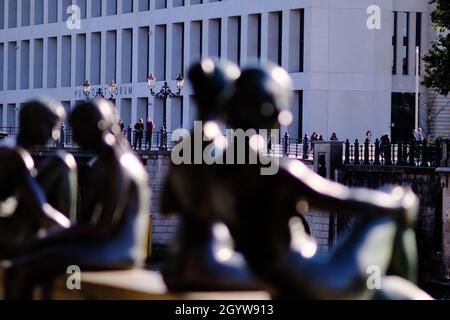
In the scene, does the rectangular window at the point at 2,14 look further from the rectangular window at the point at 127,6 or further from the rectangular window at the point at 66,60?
the rectangular window at the point at 127,6

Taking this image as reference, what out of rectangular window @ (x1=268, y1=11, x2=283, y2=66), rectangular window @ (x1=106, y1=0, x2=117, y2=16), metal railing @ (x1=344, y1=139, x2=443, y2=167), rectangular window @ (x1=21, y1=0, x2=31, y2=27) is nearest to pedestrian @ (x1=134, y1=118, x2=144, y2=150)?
metal railing @ (x1=344, y1=139, x2=443, y2=167)

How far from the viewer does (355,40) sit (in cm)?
6438

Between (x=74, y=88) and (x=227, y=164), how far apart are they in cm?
7127

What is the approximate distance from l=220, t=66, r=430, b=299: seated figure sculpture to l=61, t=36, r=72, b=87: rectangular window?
72.9m

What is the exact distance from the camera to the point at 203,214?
8.09 metres

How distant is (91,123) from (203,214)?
4.21 feet

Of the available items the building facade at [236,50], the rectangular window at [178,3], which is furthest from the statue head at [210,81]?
the rectangular window at [178,3]

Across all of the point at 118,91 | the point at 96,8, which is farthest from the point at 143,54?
the point at 96,8

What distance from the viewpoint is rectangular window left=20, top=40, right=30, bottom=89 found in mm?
83625

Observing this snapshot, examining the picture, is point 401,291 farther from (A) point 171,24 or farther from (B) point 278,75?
(A) point 171,24

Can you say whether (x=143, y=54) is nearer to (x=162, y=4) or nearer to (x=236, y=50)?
(x=162, y=4)

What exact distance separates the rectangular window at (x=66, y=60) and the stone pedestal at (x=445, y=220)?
1617 inches

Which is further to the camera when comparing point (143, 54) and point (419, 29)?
point (143, 54)

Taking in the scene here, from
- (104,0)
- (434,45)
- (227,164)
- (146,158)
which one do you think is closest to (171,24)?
(104,0)
